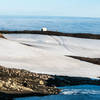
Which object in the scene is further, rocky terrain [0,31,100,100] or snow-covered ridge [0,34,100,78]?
snow-covered ridge [0,34,100,78]

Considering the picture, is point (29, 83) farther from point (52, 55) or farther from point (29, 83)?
point (52, 55)

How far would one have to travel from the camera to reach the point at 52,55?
13133 mm

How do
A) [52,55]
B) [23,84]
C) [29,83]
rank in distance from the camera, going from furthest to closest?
[52,55] < [29,83] < [23,84]

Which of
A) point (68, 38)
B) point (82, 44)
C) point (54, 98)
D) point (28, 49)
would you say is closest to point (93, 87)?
point (54, 98)

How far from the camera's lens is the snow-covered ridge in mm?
10711

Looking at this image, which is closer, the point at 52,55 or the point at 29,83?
the point at 29,83

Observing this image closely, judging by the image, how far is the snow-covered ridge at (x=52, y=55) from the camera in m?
10.7

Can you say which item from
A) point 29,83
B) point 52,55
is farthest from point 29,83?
point 52,55

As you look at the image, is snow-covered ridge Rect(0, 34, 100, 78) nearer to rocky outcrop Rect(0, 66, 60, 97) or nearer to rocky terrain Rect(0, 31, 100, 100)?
rocky terrain Rect(0, 31, 100, 100)

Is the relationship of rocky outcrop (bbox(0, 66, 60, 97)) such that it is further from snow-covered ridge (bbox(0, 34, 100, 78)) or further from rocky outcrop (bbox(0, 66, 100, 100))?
snow-covered ridge (bbox(0, 34, 100, 78))

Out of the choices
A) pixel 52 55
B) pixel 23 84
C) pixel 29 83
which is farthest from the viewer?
pixel 52 55

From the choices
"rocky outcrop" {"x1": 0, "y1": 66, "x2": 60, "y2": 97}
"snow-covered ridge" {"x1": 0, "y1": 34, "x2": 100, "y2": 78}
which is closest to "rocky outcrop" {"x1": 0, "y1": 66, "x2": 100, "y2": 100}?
"rocky outcrop" {"x1": 0, "y1": 66, "x2": 60, "y2": 97}

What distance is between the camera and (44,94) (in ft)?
21.8

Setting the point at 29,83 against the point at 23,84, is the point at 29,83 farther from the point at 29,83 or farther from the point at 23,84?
the point at 23,84
